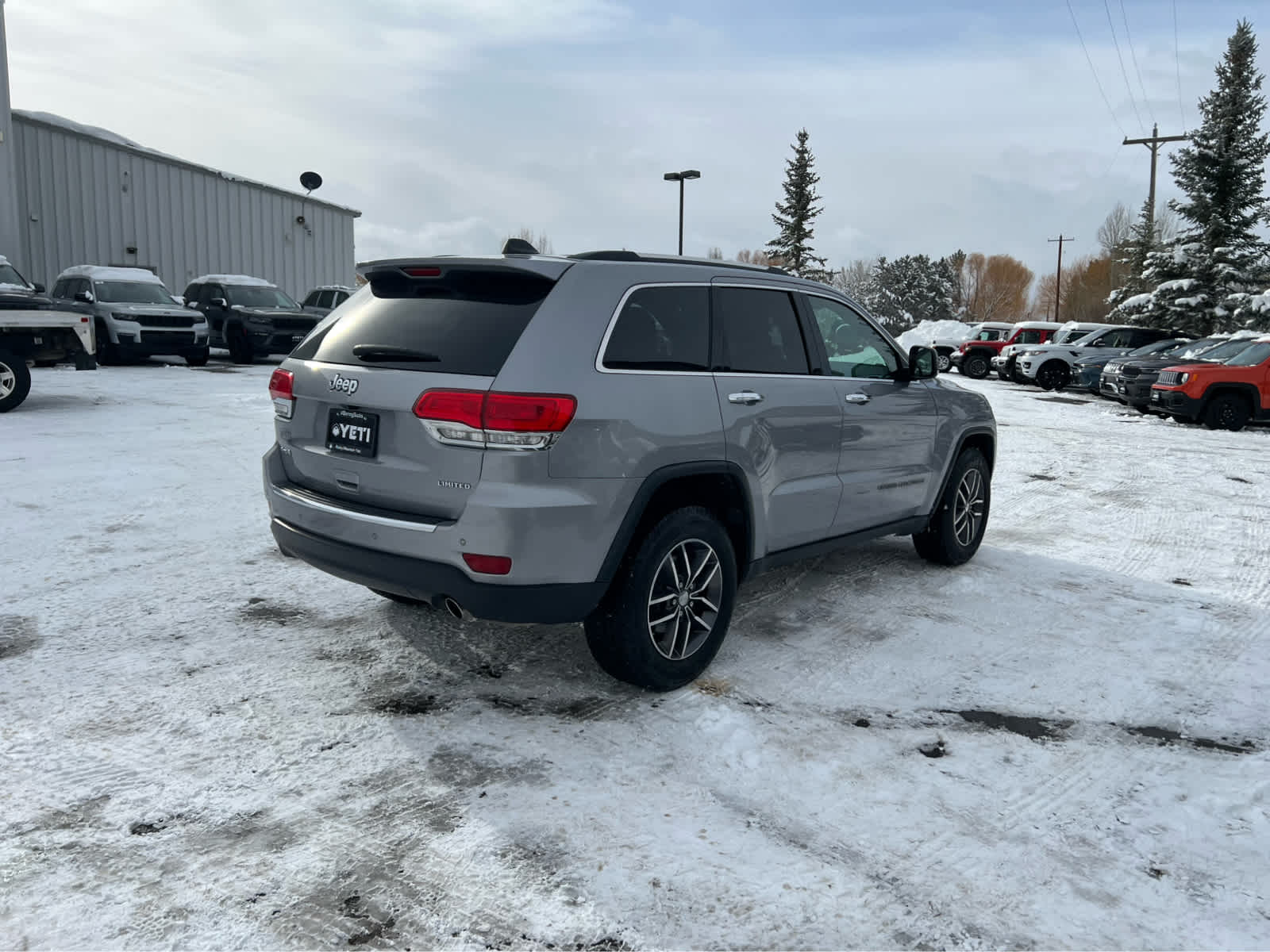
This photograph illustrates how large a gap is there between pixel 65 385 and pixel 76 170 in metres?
14.3

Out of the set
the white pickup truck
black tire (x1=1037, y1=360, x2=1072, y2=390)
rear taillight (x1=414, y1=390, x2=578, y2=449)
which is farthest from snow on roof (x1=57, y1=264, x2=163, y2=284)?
black tire (x1=1037, y1=360, x2=1072, y2=390)

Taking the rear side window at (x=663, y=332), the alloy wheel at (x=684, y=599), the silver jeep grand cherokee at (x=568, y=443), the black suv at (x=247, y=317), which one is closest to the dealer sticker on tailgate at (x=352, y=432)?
the silver jeep grand cherokee at (x=568, y=443)

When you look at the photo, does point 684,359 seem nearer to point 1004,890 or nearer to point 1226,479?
point 1004,890

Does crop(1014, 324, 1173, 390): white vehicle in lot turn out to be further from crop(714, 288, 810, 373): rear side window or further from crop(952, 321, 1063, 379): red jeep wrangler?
crop(714, 288, 810, 373): rear side window

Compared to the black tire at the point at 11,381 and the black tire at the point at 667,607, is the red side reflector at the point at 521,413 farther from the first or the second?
the black tire at the point at 11,381

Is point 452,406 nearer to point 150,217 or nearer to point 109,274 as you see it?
point 109,274

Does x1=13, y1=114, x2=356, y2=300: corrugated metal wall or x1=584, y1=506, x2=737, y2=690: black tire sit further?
x1=13, y1=114, x2=356, y2=300: corrugated metal wall

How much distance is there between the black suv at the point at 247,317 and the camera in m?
20.2

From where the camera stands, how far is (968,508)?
6.17m

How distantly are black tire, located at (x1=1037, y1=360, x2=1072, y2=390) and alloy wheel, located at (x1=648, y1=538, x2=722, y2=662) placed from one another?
2187cm

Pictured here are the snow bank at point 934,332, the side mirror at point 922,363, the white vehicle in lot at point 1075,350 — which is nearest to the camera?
the side mirror at point 922,363

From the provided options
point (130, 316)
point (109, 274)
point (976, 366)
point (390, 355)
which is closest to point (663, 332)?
point (390, 355)

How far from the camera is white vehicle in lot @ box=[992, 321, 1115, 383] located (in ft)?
81.4

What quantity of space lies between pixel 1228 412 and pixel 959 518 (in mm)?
12060
